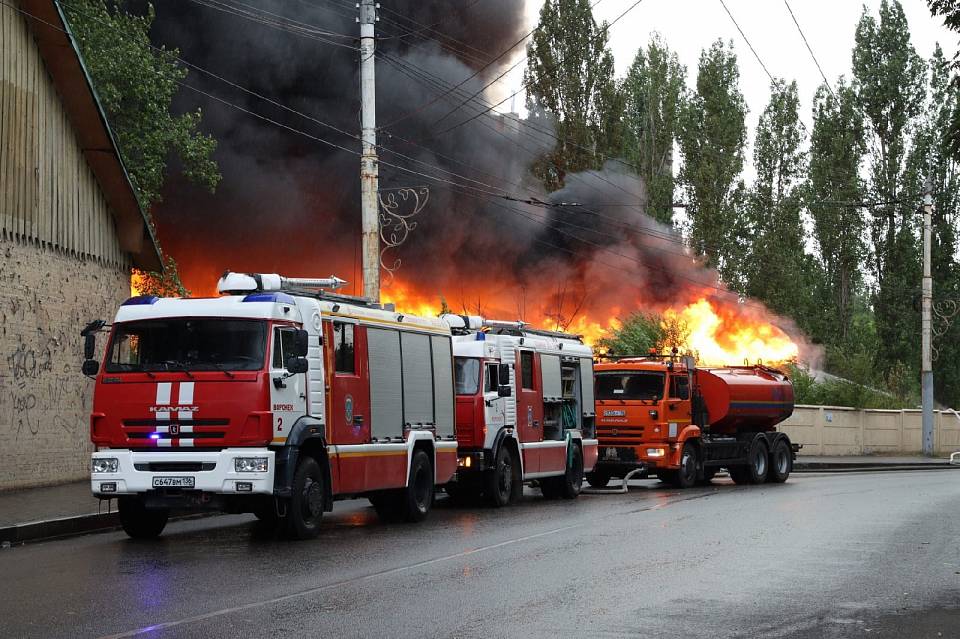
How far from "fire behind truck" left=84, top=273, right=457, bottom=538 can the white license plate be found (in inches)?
0.4

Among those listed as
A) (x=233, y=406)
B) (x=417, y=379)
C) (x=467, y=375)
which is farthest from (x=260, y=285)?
(x=467, y=375)

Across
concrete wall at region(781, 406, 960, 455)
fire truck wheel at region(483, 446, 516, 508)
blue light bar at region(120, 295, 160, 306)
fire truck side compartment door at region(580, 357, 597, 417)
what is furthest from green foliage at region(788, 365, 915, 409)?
blue light bar at region(120, 295, 160, 306)

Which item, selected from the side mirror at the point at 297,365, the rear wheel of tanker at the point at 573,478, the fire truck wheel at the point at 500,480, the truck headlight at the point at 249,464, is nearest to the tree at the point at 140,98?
the rear wheel of tanker at the point at 573,478

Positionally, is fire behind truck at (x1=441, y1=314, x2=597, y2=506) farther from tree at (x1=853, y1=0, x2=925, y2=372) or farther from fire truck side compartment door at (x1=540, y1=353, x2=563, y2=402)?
tree at (x1=853, y1=0, x2=925, y2=372)

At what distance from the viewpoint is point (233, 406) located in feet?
45.0

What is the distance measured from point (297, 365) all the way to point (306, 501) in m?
1.65

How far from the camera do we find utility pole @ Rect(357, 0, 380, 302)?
20.8 metres

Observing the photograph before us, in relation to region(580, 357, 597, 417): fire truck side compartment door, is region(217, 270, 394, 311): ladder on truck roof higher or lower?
higher

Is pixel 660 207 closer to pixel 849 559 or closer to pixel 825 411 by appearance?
pixel 825 411

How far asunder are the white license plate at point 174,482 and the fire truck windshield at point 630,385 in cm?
1404

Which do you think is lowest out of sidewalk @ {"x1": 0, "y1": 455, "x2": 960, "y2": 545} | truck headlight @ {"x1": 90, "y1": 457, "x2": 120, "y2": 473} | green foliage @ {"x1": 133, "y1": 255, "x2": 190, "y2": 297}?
sidewalk @ {"x1": 0, "y1": 455, "x2": 960, "y2": 545}

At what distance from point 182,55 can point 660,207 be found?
27164 mm

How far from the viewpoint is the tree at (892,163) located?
57.3 metres

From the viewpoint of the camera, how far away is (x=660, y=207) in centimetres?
5575
